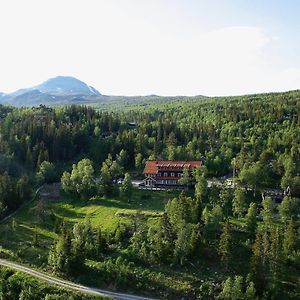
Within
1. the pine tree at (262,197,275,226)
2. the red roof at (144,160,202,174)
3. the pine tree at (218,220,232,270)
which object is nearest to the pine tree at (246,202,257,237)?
the pine tree at (262,197,275,226)

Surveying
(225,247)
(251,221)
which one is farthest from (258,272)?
(251,221)

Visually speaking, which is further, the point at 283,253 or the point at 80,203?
the point at 80,203

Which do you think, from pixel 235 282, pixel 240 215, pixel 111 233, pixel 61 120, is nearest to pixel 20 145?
pixel 61 120

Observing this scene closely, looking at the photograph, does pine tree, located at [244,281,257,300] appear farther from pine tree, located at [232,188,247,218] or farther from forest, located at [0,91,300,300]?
pine tree, located at [232,188,247,218]

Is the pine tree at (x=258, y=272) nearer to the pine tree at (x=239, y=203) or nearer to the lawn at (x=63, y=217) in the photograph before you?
the pine tree at (x=239, y=203)

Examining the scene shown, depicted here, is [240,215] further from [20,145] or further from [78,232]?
[20,145]

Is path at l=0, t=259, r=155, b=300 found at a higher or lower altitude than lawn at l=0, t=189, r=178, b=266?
lower

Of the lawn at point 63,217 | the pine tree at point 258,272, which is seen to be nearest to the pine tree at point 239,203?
the lawn at point 63,217

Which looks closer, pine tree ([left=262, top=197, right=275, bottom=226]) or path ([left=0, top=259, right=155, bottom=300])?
path ([left=0, top=259, right=155, bottom=300])
